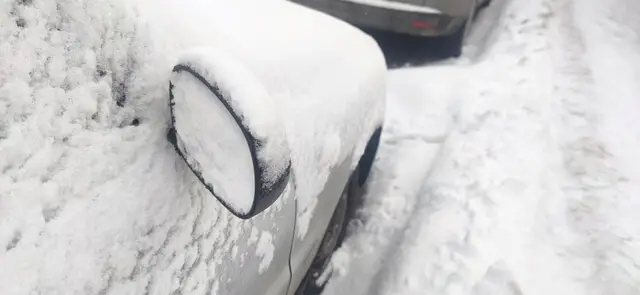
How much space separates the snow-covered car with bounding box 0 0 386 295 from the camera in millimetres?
1324

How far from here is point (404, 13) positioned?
513 centimetres

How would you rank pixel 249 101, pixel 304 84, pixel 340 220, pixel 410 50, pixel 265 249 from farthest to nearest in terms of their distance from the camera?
pixel 410 50 → pixel 340 220 → pixel 304 84 → pixel 265 249 → pixel 249 101

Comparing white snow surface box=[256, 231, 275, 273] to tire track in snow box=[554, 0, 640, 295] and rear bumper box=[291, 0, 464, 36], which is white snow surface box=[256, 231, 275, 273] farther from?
rear bumper box=[291, 0, 464, 36]

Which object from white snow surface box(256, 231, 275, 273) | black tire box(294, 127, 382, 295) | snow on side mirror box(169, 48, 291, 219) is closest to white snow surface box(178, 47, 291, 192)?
snow on side mirror box(169, 48, 291, 219)

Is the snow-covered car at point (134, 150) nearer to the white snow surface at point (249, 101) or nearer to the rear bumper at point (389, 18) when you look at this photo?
the white snow surface at point (249, 101)

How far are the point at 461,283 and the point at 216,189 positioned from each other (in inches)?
78.1

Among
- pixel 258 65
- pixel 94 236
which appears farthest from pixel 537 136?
pixel 94 236

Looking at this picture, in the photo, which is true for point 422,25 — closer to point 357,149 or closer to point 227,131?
point 357,149

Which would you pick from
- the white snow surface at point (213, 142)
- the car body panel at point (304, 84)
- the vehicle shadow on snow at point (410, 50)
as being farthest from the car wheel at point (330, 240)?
the vehicle shadow on snow at point (410, 50)

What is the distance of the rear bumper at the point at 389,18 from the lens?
5.15 meters

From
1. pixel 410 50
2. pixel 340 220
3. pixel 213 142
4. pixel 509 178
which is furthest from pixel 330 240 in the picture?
pixel 410 50

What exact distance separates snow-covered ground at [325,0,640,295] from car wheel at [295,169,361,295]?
4.6 inches

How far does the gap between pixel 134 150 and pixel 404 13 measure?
12.9 ft

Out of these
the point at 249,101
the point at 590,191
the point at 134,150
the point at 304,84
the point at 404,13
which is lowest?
the point at 590,191
